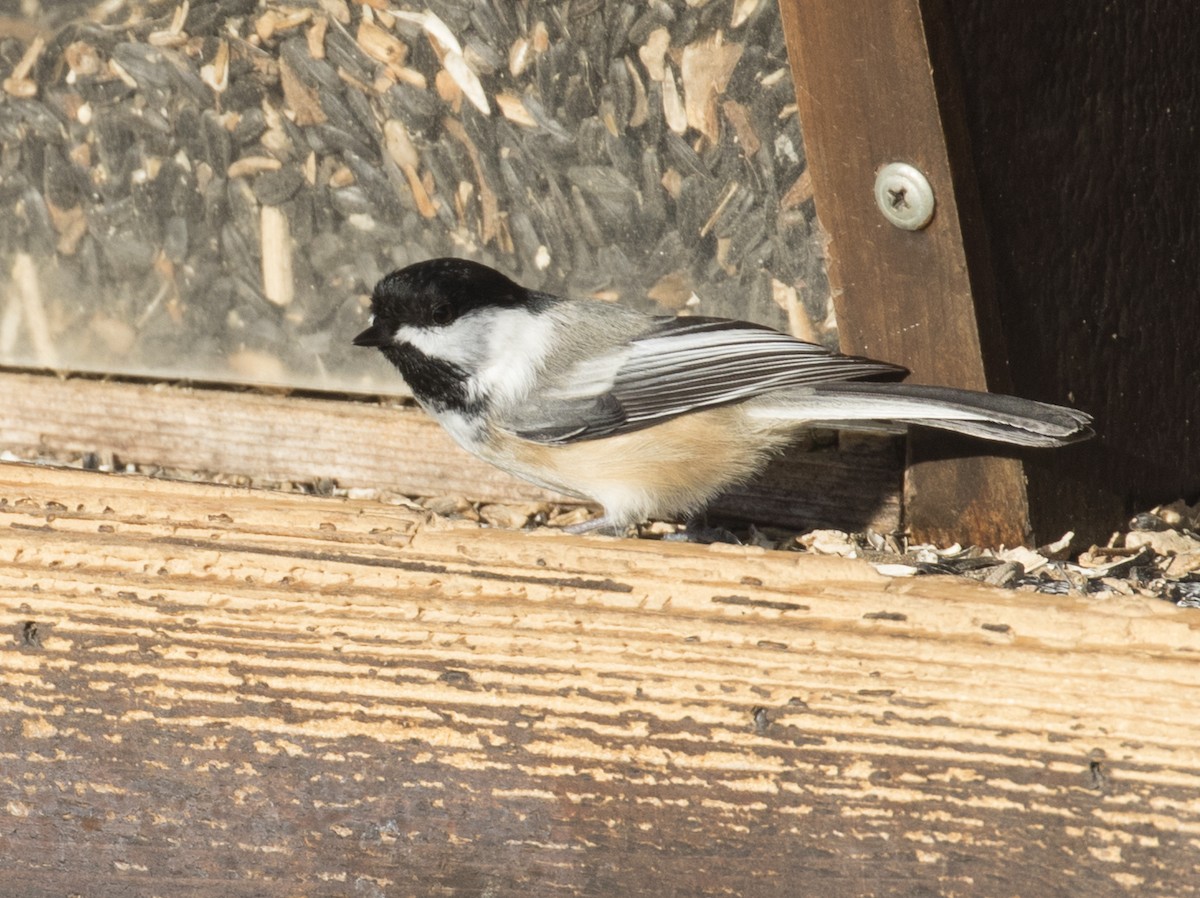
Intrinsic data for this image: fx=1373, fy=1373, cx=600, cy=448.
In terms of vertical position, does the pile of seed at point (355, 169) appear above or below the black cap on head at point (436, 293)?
above

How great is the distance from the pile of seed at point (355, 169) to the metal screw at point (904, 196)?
17cm

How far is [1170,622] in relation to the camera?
1.27m

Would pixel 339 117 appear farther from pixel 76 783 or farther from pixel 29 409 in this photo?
pixel 76 783

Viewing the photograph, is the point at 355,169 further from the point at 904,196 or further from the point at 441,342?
the point at 904,196

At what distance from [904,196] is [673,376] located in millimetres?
453

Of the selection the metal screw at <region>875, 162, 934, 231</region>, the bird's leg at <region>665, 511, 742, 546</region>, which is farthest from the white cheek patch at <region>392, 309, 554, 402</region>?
the metal screw at <region>875, 162, 934, 231</region>

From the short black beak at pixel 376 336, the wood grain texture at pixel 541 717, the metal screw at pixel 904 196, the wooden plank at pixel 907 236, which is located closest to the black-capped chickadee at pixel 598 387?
the short black beak at pixel 376 336

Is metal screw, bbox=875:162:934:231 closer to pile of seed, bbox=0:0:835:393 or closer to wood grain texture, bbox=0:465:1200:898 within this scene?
pile of seed, bbox=0:0:835:393

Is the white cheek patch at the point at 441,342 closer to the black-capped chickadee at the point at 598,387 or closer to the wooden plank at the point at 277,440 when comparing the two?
the black-capped chickadee at the point at 598,387

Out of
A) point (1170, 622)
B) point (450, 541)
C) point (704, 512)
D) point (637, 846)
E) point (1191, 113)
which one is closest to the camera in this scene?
point (1170, 622)

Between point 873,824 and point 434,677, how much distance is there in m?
0.48

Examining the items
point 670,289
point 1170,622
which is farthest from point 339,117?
point 1170,622

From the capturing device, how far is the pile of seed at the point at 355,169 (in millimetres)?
1862

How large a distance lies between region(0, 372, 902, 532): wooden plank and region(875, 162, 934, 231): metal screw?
0.50 metres
